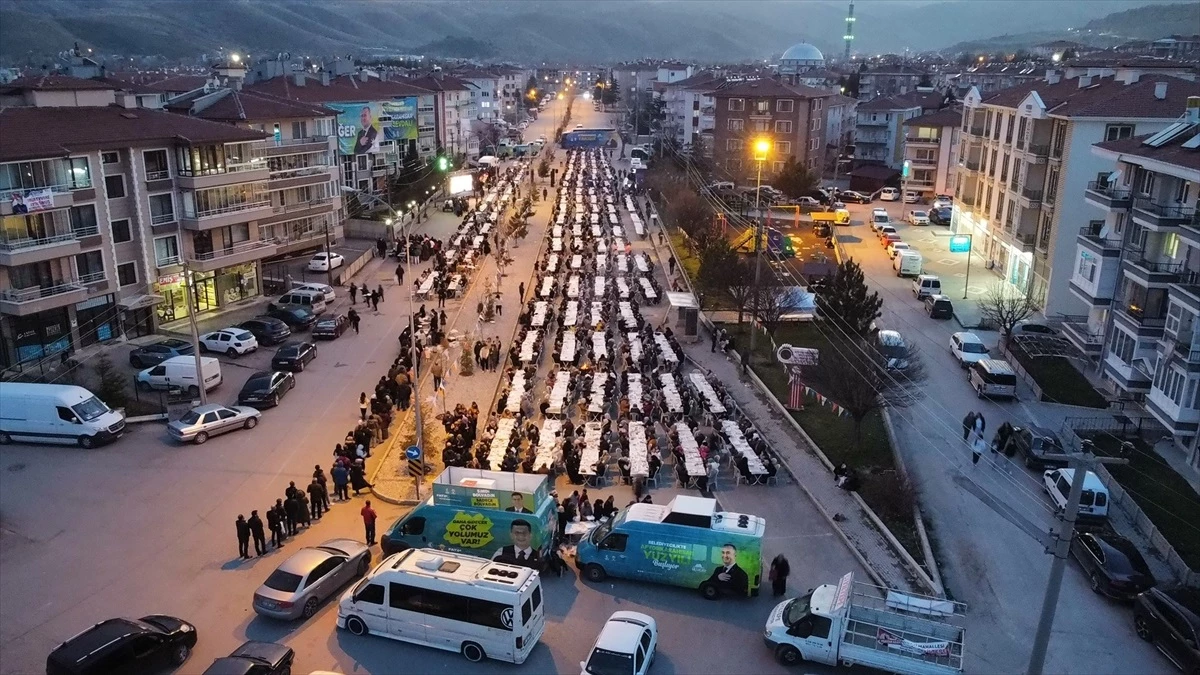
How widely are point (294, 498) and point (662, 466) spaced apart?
10.0 metres

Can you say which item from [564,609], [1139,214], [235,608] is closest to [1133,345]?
[1139,214]

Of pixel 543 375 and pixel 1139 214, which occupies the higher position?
pixel 1139 214

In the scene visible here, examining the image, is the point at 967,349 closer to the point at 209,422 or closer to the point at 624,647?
the point at 624,647

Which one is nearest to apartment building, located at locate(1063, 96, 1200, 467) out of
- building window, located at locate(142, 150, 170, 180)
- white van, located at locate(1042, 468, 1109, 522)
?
white van, located at locate(1042, 468, 1109, 522)

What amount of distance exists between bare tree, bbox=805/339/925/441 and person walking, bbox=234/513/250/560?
16865mm

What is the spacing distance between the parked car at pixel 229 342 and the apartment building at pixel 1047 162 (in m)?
34.8

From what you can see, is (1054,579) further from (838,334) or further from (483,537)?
(838,334)

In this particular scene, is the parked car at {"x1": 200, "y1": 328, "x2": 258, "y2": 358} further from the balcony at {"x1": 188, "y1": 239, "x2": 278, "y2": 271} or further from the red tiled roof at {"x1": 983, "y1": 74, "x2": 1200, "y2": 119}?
the red tiled roof at {"x1": 983, "y1": 74, "x2": 1200, "y2": 119}

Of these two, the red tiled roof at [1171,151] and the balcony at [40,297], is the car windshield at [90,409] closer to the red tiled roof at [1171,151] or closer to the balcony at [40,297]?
the balcony at [40,297]

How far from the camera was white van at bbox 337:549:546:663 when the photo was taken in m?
15.6

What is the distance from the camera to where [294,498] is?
20547mm

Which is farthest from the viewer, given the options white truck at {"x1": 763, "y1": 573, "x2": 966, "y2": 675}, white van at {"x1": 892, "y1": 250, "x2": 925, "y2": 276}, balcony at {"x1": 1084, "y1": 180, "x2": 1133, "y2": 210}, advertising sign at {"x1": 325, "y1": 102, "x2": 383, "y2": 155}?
advertising sign at {"x1": 325, "y1": 102, "x2": 383, "y2": 155}

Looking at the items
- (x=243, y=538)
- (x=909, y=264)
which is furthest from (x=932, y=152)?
(x=243, y=538)

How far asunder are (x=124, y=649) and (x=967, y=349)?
30.1 m
